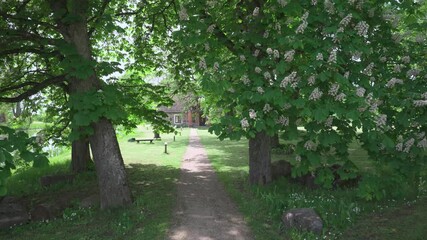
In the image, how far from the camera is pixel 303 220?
736cm

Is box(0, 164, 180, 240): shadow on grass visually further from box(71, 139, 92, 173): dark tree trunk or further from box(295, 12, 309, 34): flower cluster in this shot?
box(295, 12, 309, 34): flower cluster

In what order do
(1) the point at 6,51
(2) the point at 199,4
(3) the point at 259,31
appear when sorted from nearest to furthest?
1. (2) the point at 199,4
2. (3) the point at 259,31
3. (1) the point at 6,51

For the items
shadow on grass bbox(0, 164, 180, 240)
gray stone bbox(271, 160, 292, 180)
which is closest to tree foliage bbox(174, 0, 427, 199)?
shadow on grass bbox(0, 164, 180, 240)

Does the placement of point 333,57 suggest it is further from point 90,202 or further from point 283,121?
point 90,202

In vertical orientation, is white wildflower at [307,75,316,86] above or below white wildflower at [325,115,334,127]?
above

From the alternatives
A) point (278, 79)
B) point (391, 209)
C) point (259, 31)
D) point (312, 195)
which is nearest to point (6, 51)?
point (259, 31)

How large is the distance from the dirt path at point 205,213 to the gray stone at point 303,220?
35.2 inches

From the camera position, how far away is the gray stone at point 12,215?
30.2ft

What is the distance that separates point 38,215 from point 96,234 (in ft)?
9.23

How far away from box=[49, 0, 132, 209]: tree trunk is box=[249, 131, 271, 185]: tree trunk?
400cm

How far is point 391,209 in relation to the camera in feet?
27.0

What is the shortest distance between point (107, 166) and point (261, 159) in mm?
4713

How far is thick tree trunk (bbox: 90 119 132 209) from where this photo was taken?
960 cm

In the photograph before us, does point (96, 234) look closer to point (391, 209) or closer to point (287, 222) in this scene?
point (287, 222)
